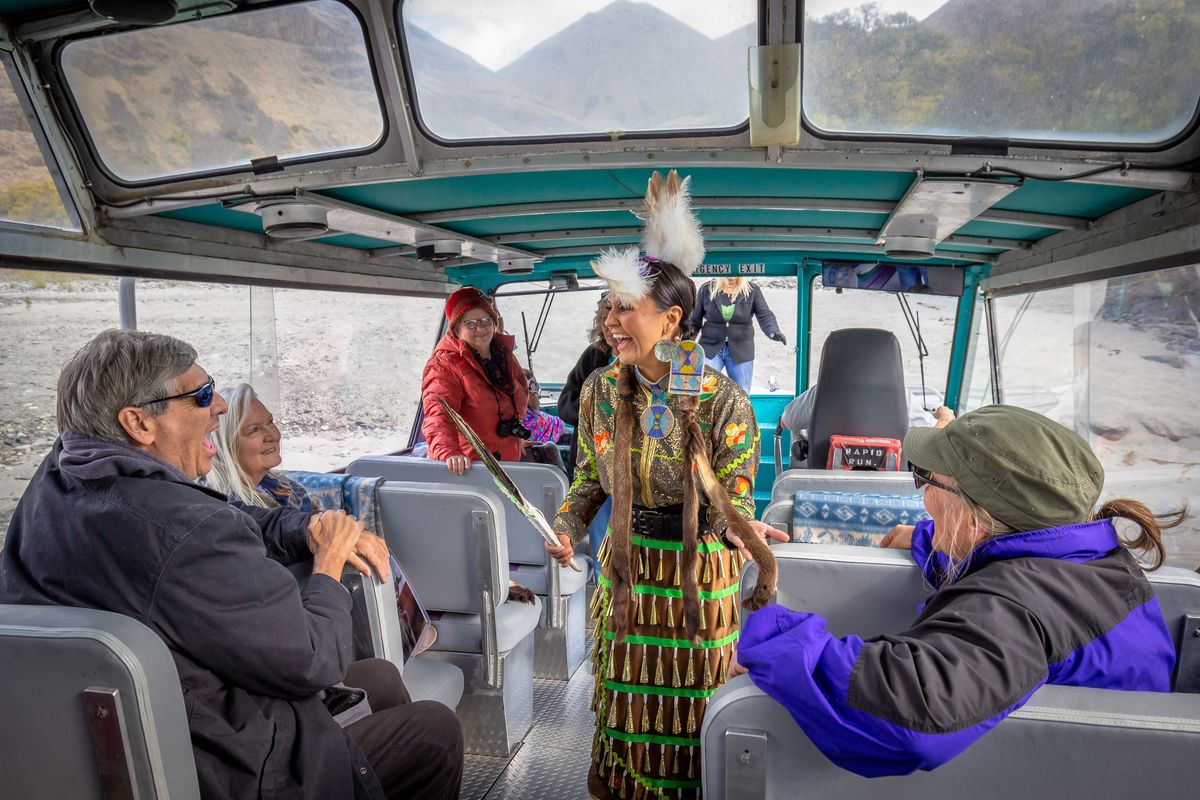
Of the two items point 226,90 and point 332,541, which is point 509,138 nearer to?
point 226,90

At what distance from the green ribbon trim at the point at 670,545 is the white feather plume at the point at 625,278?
709 millimetres

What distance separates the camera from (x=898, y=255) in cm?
398

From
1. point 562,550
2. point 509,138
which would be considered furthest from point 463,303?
point 562,550

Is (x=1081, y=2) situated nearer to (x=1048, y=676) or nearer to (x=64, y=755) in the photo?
(x=1048, y=676)

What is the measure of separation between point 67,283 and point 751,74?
2709 mm

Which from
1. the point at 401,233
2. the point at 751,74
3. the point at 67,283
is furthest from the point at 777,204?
the point at 67,283

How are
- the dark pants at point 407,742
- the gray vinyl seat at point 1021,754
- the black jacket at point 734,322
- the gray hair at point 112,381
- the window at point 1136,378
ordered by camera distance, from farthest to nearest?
the black jacket at point 734,322 < the window at point 1136,378 < the dark pants at point 407,742 < the gray hair at point 112,381 < the gray vinyl seat at point 1021,754

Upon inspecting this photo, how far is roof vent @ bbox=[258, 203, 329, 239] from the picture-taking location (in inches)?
117

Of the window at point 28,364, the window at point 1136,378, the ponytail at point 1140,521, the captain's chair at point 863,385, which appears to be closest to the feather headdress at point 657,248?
the ponytail at point 1140,521

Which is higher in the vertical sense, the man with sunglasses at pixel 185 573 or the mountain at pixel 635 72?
the mountain at pixel 635 72

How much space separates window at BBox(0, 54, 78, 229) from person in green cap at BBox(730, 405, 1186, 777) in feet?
9.64

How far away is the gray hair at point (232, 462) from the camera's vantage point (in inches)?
97.0

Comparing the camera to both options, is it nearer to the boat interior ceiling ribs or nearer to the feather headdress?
the boat interior ceiling ribs

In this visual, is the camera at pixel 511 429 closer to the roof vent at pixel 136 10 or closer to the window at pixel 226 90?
the window at pixel 226 90
